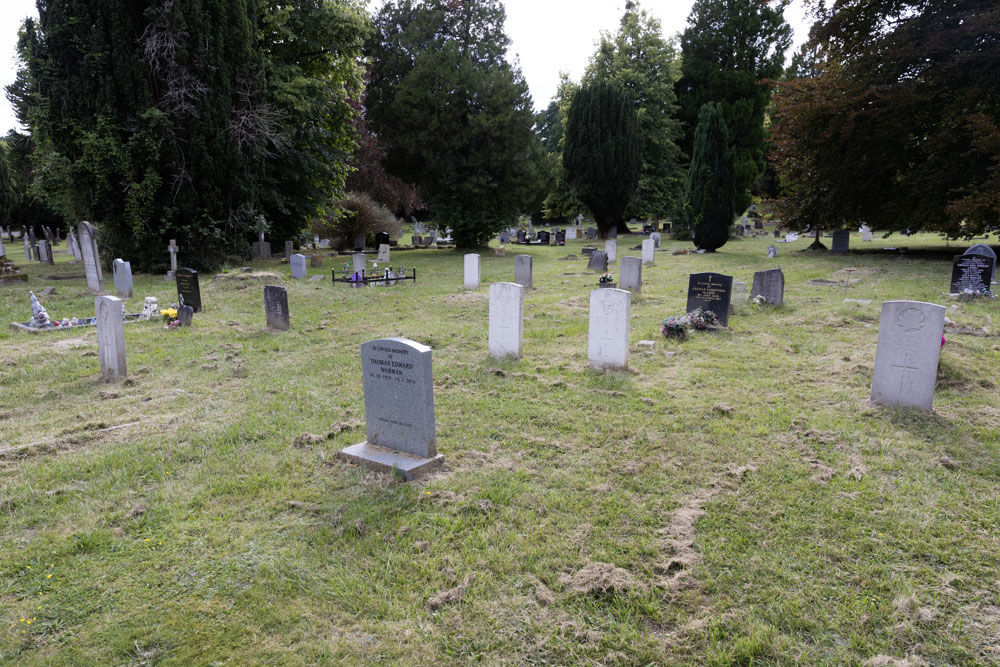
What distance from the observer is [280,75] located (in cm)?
2053

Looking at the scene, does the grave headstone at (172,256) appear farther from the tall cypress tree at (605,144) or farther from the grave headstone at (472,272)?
the tall cypress tree at (605,144)

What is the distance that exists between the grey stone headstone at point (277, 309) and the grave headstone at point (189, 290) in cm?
229

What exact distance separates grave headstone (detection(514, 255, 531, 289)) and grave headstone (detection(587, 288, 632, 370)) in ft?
23.4

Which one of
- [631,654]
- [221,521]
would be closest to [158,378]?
[221,521]

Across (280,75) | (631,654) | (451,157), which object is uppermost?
(280,75)

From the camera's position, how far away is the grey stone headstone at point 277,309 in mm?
10445

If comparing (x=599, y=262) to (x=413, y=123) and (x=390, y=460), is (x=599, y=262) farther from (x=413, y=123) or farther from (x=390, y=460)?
(x=390, y=460)

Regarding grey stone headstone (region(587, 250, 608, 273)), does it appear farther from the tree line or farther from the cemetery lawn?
the cemetery lawn

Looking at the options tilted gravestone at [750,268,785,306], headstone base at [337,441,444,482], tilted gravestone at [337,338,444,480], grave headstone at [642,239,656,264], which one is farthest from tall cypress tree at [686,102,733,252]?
headstone base at [337,441,444,482]

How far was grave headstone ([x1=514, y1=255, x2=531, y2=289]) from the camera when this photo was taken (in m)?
14.8

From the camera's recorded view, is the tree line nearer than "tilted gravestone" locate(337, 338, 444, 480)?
No

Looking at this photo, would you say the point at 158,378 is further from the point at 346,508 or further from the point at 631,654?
the point at 631,654

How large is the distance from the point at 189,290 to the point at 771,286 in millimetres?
11979

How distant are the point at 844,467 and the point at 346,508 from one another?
399 centimetres
